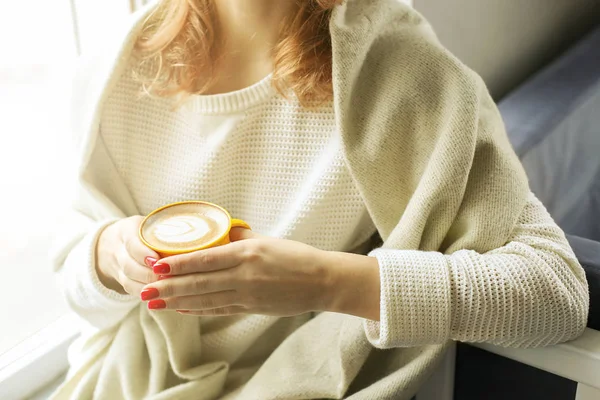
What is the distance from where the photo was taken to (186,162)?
3.07 feet

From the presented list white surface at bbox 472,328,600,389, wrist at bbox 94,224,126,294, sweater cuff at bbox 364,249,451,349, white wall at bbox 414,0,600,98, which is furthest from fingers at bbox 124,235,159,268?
white wall at bbox 414,0,600,98

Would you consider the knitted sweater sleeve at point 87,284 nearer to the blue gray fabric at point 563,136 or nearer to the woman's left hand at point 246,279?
the woman's left hand at point 246,279

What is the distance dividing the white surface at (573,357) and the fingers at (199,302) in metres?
0.36

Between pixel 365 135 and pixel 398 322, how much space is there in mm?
252

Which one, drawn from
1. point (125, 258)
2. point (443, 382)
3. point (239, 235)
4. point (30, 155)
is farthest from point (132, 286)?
point (30, 155)

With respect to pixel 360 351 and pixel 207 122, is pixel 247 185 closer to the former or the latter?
pixel 207 122

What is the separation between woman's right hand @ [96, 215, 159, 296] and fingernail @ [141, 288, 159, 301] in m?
0.02

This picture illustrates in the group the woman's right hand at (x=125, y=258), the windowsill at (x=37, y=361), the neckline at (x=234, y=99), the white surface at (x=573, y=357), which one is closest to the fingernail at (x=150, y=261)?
the woman's right hand at (x=125, y=258)

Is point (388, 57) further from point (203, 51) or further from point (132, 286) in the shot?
point (132, 286)

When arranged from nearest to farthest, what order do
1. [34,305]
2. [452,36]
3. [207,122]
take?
1. [207,122]
2. [34,305]
3. [452,36]

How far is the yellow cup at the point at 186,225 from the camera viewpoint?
2.14 feet

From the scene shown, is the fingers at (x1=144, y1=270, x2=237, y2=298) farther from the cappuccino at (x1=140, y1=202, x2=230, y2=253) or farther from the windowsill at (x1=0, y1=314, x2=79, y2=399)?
the windowsill at (x1=0, y1=314, x2=79, y2=399)

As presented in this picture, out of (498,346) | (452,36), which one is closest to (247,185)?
(498,346)

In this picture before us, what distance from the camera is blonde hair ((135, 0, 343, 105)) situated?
0.88 metres
